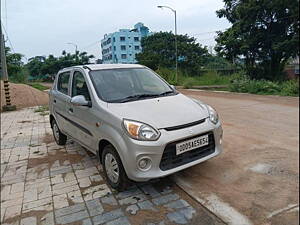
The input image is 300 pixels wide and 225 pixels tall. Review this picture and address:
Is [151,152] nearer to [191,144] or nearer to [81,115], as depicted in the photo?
[191,144]

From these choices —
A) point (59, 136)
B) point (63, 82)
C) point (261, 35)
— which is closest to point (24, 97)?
point (59, 136)

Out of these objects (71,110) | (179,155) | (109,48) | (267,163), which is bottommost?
(267,163)

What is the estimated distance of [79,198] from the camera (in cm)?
258

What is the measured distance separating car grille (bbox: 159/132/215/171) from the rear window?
208cm

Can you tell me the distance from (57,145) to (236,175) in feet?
10.4

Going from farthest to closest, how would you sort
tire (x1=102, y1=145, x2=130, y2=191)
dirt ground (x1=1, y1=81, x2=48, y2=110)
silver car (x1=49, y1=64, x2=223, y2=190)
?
dirt ground (x1=1, y1=81, x2=48, y2=110) < tire (x1=102, y1=145, x2=130, y2=191) < silver car (x1=49, y1=64, x2=223, y2=190)

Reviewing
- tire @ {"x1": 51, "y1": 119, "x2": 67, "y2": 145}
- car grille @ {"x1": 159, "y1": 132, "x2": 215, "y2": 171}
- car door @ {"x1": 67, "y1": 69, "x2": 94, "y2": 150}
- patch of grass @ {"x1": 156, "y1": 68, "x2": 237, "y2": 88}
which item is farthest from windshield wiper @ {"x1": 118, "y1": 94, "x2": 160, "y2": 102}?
patch of grass @ {"x1": 156, "y1": 68, "x2": 237, "y2": 88}

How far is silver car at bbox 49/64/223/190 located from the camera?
234 centimetres

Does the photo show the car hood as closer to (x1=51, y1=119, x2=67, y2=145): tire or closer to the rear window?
the rear window

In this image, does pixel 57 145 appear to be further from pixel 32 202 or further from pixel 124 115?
pixel 124 115

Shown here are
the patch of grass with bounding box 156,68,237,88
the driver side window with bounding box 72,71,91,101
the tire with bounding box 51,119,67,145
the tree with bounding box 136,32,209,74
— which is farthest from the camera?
the tree with bounding box 136,32,209,74

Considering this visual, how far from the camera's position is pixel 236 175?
9.18ft

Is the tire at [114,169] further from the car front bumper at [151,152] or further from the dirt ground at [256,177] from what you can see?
the dirt ground at [256,177]

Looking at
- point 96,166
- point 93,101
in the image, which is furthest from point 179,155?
point 96,166
